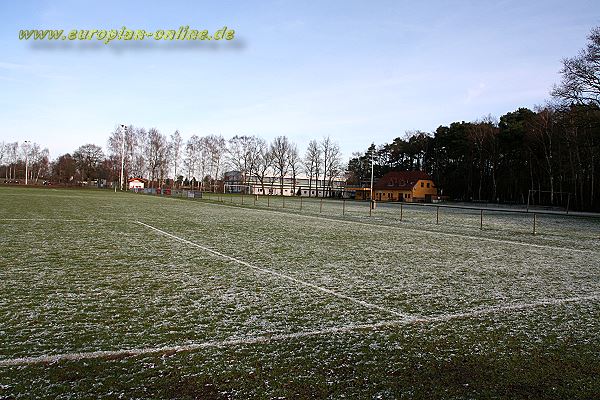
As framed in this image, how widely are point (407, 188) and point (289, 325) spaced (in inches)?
3162

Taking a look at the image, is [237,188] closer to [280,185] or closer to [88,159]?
[280,185]

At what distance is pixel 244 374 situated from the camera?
13.5 ft

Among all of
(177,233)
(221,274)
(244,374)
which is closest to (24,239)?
(177,233)

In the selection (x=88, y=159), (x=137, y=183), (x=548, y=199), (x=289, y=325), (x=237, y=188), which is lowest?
(x=289, y=325)

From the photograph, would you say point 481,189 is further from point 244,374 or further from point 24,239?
point 244,374

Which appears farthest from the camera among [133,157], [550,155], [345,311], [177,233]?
[133,157]

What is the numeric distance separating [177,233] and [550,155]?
188 ft

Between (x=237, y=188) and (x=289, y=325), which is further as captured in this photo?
(x=237, y=188)

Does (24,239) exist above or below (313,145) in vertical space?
below

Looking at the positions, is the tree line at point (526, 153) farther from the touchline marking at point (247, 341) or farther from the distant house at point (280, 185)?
the touchline marking at point (247, 341)

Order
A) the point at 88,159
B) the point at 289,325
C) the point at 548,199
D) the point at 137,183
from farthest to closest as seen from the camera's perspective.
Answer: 1. the point at 88,159
2. the point at 137,183
3. the point at 548,199
4. the point at 289,325

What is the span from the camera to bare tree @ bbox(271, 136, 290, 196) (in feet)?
372

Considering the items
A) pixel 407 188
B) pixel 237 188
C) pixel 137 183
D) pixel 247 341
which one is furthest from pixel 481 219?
pixel 237 188

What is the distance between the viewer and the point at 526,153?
67188 millimetres
